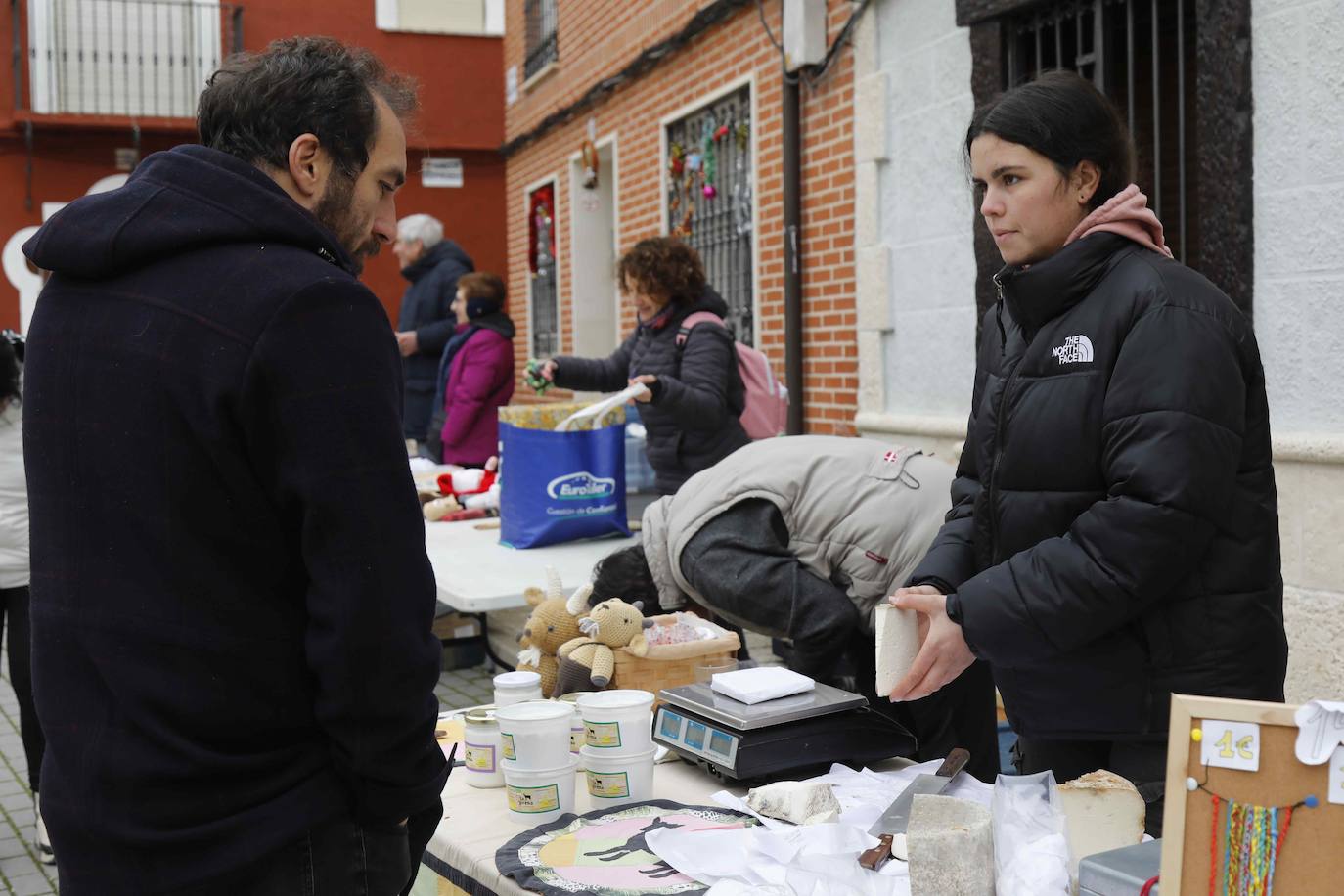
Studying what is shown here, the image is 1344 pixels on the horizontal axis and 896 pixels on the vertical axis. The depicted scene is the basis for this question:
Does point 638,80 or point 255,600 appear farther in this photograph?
point 638,80

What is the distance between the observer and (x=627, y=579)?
3.11 metres

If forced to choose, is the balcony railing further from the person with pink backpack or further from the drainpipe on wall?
the person with pink backpack

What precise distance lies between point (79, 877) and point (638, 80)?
8151 millimetres

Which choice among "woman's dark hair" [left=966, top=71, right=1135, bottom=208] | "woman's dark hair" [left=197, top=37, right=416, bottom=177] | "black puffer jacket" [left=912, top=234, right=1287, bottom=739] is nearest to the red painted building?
"woman's dark hair" [left=966, top=71, right=1135, bottom=208]

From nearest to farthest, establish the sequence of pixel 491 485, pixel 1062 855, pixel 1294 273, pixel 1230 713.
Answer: pixel 1230 713 → pixel 1062 855 → pixel 1294 273 → pixel 491 485

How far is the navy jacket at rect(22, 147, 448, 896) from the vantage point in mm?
1321

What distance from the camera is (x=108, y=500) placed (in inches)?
53.1

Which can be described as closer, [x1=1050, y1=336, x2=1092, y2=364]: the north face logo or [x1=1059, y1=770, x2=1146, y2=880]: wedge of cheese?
[x1=1059, y1=770, x2=1146, y2=880]: wedge of cheese

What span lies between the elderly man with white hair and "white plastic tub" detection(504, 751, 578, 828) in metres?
5.46

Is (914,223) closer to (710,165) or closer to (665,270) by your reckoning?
(665,270)

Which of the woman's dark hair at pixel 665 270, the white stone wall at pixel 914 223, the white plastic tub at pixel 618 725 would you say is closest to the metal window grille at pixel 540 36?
the white stone wall at pixel 914 223

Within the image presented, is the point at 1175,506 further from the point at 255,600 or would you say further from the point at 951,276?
the point at 951,276

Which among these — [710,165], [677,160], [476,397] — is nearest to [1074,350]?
[476,397]

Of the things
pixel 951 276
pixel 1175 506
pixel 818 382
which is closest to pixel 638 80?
pixel 818 382
